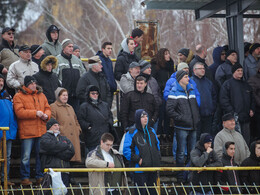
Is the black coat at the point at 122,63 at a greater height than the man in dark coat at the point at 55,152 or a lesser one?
greater

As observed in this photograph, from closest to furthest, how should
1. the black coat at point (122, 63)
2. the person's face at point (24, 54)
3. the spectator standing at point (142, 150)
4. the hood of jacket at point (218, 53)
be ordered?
the spectator standing at point (142, 150), the person's face at point (24, 54), the black coat at point (122, 63), the hood of jacket at point (218, 53)

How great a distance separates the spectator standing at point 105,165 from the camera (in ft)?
29.0

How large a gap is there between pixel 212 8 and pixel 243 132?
158 inches

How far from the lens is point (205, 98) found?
37.3 feet

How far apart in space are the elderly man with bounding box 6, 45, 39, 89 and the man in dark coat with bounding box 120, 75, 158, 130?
1.99 metres

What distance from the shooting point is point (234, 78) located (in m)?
11.7

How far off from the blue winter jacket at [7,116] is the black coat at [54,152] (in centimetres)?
66

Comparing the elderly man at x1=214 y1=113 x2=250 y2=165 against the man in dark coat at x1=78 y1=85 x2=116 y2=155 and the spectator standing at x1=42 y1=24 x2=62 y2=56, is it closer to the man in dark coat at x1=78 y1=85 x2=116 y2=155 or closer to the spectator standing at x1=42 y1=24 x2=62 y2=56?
the man in dark coat at x1=78 y1=85 x2=116 y2=155

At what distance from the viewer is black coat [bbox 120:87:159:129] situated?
1062cm

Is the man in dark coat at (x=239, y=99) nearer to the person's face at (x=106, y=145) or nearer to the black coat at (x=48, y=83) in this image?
the person's face at (x=106, y=145)


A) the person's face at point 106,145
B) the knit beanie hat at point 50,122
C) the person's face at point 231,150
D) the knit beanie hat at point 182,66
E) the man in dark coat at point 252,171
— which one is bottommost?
the man in dark coat at point 252,171

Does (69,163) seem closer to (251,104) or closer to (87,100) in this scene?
(87,100)

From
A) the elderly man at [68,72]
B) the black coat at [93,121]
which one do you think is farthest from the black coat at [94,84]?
the black coat at [93,121]

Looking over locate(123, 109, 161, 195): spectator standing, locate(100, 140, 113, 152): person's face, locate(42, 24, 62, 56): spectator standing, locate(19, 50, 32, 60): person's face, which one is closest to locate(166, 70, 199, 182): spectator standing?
locate(123, 109, 161, 195): spectator standing
